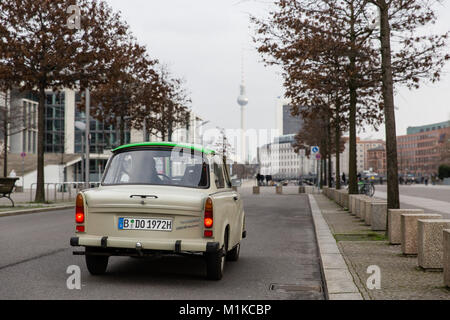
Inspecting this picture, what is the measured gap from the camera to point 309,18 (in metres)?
20.2

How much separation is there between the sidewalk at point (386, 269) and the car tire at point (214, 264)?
1536 mm

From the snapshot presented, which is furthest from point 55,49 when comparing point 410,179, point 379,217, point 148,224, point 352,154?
point 410,179

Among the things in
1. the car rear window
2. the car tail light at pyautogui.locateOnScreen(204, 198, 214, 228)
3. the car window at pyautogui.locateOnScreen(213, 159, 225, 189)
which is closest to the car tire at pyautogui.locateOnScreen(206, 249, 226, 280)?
the car tail light at pyautogui.locateOnScreen(204, 198, 214, 228)

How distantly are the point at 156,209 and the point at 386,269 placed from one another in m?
2.99

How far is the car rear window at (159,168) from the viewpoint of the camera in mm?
7098

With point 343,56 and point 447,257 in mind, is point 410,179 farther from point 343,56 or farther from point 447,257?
point 447,257

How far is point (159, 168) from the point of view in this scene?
283 inches

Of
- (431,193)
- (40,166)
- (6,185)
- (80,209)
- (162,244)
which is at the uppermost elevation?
(40,166)

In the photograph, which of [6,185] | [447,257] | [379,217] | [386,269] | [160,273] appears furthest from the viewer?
[6,185]

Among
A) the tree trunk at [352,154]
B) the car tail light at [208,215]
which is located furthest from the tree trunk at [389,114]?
the tree trunk at [352,154]

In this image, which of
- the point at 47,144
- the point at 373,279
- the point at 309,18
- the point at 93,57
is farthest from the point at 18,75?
the point at 47,144

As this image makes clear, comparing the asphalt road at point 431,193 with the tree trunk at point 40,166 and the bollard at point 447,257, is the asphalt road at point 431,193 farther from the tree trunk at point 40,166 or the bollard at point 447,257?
the bollard at point 447,257

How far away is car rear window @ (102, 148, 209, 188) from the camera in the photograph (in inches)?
279
